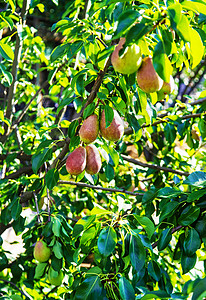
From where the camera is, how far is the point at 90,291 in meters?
0.79

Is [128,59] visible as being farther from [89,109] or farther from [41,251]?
[41,251]

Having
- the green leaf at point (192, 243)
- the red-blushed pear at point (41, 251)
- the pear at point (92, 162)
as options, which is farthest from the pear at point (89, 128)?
the red-blushed pear at point (41, 251)

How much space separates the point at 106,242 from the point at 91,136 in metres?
0.25

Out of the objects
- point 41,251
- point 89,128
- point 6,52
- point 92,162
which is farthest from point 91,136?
point 41,251

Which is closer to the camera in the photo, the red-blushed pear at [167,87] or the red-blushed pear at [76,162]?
the red-blushed pear at [167,87]

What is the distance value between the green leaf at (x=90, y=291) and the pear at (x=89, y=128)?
1.13 feet

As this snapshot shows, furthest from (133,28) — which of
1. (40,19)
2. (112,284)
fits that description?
(40,19)

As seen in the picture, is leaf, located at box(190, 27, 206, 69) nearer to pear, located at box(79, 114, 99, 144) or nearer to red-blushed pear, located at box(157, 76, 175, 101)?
red-blushed pear, located at box(157, 76, 175, 101)

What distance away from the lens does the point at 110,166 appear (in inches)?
51.3

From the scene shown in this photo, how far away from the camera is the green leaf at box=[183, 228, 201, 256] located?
769 mm

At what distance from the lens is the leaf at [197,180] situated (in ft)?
2.64

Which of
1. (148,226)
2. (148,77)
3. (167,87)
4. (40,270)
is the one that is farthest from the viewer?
(40,270)

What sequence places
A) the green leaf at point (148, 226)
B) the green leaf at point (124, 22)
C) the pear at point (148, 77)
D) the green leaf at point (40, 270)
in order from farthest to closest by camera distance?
the green leaf at point (40, 270) → the green leaf at point (148, 226) → the pear at point (148, 77) → the green leaf at point (124, 22)

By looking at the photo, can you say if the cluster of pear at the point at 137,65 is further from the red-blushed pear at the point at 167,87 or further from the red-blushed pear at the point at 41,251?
the red-blushed pear at the point at 41,251
